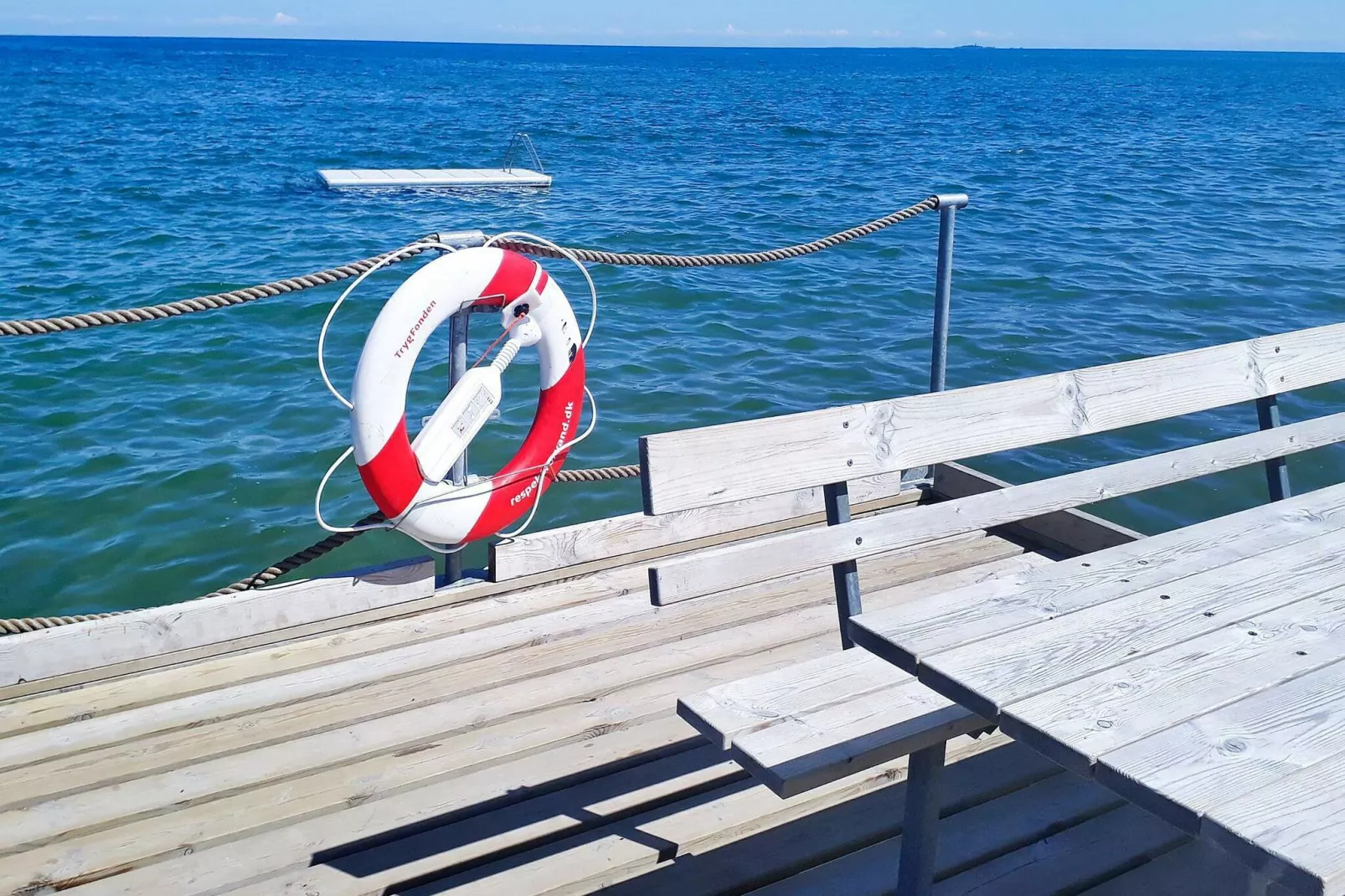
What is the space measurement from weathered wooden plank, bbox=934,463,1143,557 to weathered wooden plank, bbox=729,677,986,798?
1.29 m

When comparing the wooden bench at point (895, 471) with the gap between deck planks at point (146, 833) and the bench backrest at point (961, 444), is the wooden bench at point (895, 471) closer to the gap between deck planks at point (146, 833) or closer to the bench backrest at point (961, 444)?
the bench backrest at point (961, 444)

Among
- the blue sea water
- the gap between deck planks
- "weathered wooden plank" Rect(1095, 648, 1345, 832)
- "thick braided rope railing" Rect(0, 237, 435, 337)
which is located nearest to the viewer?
"weathered wooden plank" Rect(1095, 648, 1345, 832)

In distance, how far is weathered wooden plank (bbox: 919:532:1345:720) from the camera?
1237 mm

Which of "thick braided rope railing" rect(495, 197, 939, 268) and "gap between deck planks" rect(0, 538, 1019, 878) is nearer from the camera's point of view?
"gap between deck planks" rect(0, 538, 1019, 878)

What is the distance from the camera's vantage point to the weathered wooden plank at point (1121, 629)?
1.24 metres

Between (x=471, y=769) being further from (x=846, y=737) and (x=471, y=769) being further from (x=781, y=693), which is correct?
(x=846, y=737)

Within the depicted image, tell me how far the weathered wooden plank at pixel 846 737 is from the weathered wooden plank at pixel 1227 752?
1.21 ft

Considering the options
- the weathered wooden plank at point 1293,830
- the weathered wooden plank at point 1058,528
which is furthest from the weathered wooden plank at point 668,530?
the weathered wooden plank at point 1293,830

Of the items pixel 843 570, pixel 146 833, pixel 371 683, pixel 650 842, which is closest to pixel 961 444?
pixel 843 570

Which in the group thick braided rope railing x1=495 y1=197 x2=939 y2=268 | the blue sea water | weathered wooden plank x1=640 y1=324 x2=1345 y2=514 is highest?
thick braided rope railing x1=495 y1=197 x2=939 y2=268

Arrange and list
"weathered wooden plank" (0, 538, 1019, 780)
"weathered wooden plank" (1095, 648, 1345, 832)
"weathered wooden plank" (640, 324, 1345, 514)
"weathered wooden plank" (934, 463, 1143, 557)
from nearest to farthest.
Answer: "weathered wooden plank" (1095, 648, 1345, 832) → "weathered wooden plank" (640, 324, 1345, 514) → "weathered wooden plank" (0, 538, 1019, 780) → "weathered wooden plank" (934, 463, 1143, 557)

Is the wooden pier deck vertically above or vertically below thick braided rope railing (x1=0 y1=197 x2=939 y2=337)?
below

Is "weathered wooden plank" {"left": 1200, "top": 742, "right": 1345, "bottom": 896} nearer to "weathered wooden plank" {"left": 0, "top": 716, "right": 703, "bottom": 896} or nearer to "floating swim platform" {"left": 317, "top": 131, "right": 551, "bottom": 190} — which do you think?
"weathered wooden plank" {"left": 0, "top": 716, "right": 703, "bottom": 896}

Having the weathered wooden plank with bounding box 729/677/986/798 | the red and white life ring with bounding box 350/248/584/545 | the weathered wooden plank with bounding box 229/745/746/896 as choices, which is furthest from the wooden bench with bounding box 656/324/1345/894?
the red and white life ring with bounding box 350/248/584/545
